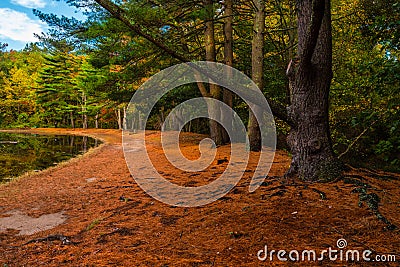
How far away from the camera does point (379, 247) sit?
2.17 meters

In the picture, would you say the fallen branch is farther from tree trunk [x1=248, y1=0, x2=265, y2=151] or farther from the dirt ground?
tree trunk [x1=248, y1=0, x2=265, y2=151]

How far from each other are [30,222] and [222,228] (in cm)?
306

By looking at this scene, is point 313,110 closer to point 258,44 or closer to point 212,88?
point 258,44

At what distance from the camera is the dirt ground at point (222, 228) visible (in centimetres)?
236

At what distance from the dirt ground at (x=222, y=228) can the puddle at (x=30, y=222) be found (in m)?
0.09

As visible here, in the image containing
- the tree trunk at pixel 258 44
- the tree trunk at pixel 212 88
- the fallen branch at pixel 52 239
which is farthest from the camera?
the tree trunk at pixel 212 88

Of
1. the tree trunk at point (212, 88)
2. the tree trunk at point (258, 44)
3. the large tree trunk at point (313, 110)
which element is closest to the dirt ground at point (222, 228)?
the large tree trunk at point (313, 110)

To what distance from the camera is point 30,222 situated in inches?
166

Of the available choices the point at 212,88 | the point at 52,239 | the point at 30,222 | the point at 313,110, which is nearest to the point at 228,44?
the point at 212,88

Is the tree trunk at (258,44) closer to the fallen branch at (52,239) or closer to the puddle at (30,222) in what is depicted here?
the puddle at (30,222)

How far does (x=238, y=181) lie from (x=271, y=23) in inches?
366

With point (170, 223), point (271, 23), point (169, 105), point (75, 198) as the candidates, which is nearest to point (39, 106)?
point (169, 105)

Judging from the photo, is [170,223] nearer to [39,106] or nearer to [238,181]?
[238,181]

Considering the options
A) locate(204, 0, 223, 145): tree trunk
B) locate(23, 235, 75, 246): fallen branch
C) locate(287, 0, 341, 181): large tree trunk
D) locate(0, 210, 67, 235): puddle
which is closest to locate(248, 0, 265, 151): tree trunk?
locate(204, 0, 223, 145): tree trunk
